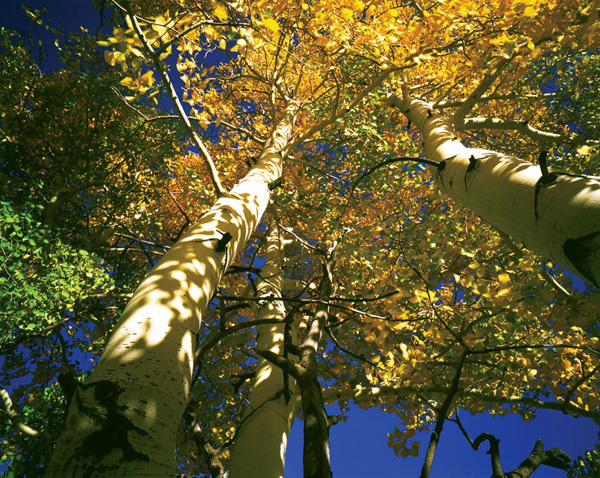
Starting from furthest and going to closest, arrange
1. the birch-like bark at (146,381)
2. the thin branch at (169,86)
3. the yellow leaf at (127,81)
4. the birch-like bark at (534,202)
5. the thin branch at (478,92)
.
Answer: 1. the thin branch at (478,92)
2. the yellow leaf at (127,81)
3. the thin branch at (169,86)
4. the birch-like bark at (534,202)
5. the birch-like bark at (146,381)

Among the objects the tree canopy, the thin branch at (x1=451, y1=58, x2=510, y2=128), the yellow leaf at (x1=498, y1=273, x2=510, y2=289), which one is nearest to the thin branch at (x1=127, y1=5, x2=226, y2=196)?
the tree canopy

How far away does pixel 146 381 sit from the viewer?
120 centimetres

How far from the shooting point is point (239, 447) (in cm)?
231

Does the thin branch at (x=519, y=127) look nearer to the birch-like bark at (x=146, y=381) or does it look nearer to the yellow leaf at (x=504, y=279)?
the yellow leaf at (x=504, y=279)

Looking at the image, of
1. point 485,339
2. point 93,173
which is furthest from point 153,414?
point 93,173

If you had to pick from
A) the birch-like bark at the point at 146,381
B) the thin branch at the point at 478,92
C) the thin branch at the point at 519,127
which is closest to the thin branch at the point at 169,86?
the birch-like bark at the point at 146,381

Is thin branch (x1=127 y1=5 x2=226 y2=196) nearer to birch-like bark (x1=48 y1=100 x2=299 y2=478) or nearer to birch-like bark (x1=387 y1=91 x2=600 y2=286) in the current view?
birch-like bark (x1=48 y1=100 x2=299 y2=478)

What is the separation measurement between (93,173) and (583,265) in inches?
278

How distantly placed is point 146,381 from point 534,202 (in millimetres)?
1985

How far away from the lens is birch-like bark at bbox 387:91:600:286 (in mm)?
1217

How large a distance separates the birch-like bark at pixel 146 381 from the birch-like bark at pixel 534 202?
1734 millimetres

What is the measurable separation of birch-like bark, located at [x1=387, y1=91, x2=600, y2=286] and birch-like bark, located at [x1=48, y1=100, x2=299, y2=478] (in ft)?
5.69

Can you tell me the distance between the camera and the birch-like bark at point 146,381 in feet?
3.23

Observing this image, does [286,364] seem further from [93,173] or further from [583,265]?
[93,173]
